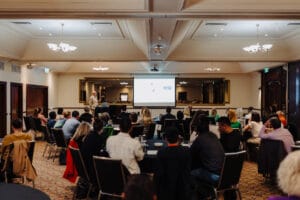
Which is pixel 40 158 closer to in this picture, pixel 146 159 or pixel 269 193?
pixel 146 159

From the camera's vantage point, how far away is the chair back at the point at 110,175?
3.84 m

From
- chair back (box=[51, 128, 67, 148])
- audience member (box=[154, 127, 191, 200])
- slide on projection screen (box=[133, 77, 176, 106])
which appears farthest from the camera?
slide on projection screen (box=[133, 77, 176, 106])

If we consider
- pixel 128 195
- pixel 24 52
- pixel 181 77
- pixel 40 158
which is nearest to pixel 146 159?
pixel 128 195

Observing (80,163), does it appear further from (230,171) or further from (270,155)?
(270,155)

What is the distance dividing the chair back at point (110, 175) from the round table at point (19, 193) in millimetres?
1319

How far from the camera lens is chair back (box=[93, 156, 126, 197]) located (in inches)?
151

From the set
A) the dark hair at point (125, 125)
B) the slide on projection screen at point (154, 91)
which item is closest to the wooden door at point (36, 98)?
the slide on projection screen at point (154, 91)

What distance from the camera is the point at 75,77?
1742cm

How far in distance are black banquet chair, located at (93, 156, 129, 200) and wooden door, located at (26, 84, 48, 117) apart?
33.7 feet

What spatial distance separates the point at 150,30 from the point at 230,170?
3923 mm

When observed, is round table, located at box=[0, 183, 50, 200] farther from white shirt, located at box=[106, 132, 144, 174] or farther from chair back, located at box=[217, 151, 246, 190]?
chair back, located at box=[217, 151, 246, 190]

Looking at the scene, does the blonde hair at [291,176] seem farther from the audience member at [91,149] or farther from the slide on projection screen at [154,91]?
the slide on projection screen at [154,91]

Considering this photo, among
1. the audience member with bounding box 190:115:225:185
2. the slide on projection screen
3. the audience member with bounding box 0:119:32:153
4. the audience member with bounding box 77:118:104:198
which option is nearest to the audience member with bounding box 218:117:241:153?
the audience member with bounding box 190:115:225:185

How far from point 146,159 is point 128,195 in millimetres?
Answer: 3253
